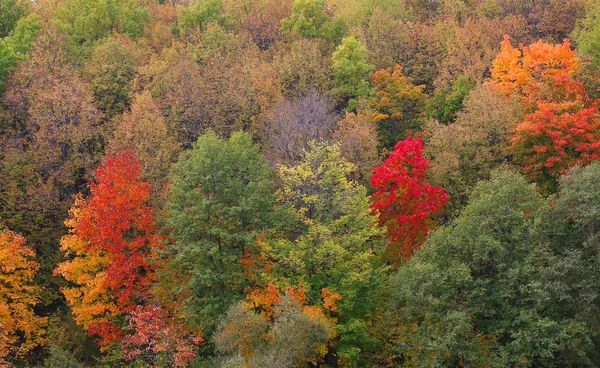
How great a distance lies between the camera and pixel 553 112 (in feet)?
138

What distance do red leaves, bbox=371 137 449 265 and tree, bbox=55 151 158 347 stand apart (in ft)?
52.2

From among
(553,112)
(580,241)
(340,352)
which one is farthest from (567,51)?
(340,352)

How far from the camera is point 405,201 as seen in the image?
41719mm

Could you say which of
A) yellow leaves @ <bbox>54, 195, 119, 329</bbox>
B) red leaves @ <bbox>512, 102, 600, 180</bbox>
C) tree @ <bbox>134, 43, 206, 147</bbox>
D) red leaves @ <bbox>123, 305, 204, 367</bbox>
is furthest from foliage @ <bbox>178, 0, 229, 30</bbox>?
red leaves @ <bbox>123, 305, 204, 367</bbox>

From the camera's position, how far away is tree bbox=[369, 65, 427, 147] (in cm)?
5719

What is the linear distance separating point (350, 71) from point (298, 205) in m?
23.7

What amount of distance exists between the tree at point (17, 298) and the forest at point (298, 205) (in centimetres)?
16

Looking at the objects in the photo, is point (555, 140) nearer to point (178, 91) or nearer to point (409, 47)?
point (409, 47)

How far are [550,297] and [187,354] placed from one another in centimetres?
2011

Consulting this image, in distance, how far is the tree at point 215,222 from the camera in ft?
120

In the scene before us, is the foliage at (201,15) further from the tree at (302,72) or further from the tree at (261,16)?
the tree at (302,72)

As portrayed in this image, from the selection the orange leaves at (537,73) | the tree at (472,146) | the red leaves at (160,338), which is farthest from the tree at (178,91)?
the orange leaves at (537,73)

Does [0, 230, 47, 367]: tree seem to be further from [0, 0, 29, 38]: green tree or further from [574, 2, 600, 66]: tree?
[574, 2, 600, 66]: tree

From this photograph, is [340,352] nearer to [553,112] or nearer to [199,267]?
[199,267]
